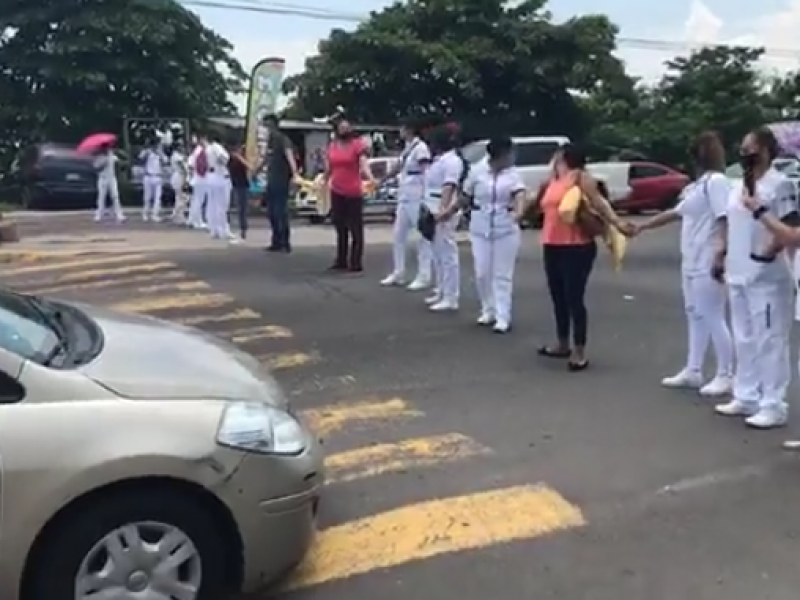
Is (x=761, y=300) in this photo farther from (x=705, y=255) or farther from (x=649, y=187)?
(x=649, y=187)

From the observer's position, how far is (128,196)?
3409 centimetres

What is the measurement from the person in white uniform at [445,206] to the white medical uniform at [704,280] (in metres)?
3.42

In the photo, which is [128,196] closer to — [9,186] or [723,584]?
[9,186]

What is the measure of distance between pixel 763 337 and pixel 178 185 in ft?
63.1

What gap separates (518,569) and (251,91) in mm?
23867

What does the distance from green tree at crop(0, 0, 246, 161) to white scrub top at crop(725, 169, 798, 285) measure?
32246mm

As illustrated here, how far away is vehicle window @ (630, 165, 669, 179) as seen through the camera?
3131cm

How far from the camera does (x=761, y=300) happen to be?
24.4 ft

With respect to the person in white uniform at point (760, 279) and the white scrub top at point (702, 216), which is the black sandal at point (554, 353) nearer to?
the white scrub top at point (702, 216)

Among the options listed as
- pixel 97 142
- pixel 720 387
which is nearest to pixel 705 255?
pixel 720 387

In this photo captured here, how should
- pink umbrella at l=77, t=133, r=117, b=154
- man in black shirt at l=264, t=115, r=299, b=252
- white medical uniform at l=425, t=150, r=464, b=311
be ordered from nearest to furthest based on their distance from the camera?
white medical uniform at l=425, t=150, r=464, b=311, man in black shirt at l=264, t=115, r=299, b=252, pink umbrella at l=77, t=133, r=117, b=154

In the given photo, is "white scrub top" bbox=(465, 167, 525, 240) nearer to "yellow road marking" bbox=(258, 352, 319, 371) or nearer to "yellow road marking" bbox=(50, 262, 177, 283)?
"yellow road marking" bbox=(258, 352, 319, 371)

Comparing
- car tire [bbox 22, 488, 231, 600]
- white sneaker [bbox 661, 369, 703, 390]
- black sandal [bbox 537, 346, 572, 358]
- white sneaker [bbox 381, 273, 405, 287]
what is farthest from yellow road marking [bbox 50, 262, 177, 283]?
car tire [bbox 22, 488, 231, 600]

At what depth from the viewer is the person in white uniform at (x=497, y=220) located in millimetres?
10648
